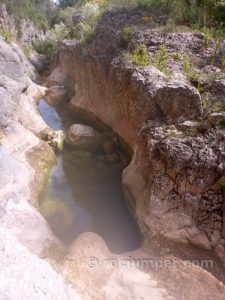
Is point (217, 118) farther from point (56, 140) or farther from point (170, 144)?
point (56, 140)

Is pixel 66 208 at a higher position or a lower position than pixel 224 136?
lower

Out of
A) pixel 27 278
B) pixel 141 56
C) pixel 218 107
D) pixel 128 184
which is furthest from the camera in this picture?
pixel 141 56

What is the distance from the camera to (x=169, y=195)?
7.40m

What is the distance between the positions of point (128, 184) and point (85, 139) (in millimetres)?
3575

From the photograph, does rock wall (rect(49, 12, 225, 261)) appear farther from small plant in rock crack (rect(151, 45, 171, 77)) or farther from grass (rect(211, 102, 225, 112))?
grass (rect(211, 102, 225, 112))

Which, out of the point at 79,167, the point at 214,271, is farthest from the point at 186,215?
the point at 79,167

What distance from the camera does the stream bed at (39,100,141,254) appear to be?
7810 mm

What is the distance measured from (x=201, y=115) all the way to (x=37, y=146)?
19.0ft

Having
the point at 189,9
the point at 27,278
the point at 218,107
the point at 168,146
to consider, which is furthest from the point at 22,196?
the point at 189,9

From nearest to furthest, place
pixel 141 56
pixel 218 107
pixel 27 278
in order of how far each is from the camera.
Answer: pixel 27 278 → pixel 218 107 → pixel 141 56

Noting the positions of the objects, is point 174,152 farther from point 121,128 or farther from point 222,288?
point 121,128

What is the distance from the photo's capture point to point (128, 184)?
8906 millimetres

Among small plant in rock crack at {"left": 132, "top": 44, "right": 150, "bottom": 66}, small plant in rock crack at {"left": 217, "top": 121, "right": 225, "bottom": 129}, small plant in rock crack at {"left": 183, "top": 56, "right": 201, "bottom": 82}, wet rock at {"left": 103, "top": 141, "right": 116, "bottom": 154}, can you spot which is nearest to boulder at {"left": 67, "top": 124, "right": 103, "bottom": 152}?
wet rock at {"left": 103, "top": 141, "right": 116, "bottom": 154}

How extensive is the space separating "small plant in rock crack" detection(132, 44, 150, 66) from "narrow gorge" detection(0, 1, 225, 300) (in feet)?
0.30
